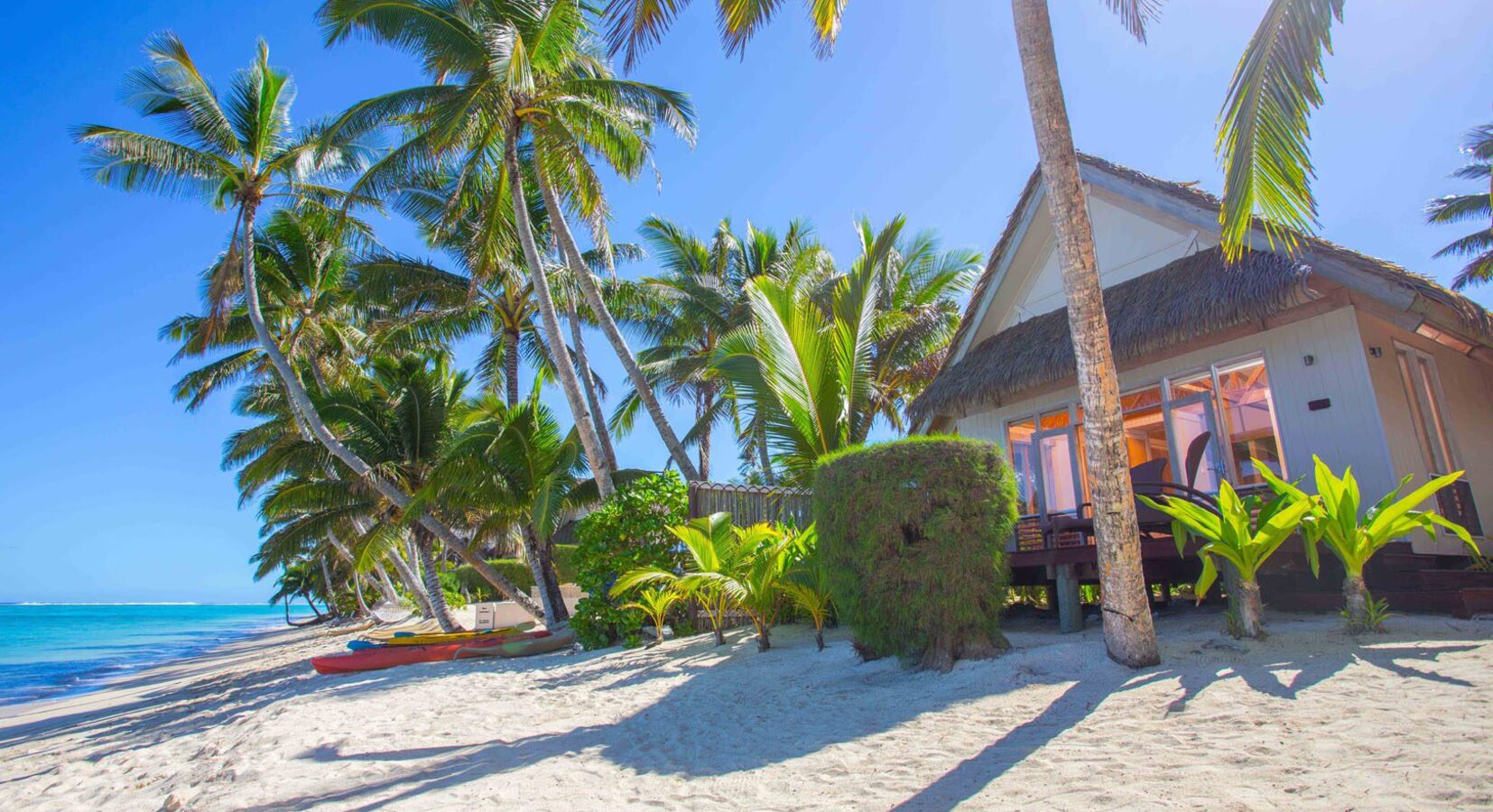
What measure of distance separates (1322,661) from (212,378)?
84.8 feet

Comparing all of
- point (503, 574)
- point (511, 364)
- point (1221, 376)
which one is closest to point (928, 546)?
point (1221, 376)

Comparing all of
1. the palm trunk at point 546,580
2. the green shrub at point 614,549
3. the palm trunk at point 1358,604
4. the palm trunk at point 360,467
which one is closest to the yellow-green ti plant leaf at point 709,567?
the green shrub at point 614,549

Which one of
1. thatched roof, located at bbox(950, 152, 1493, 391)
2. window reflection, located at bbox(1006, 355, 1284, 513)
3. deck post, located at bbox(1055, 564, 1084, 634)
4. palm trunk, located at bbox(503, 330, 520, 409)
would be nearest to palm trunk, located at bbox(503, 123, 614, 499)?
palm trunk, located at bbox(503, 330, 520, 409)

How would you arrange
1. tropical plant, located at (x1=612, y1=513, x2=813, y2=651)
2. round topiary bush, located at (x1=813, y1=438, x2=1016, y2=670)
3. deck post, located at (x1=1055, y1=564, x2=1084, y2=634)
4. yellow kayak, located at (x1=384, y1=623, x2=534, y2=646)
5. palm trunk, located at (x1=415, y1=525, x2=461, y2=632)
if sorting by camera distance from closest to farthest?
round topiary bush, located at (x1=813, y1=438, x2=1016, y2=670)
deck post, located at (x1=1055, y1=564, x2=1084, y2=634)
tropical plant, located at (x1=612, y1=513, x2=813, y2=651)
yellow kayak, located at (x1=384, y1=623, x2=534, y2=646)
palm trunk, located at (x1=415, y1=525, x2=461, y2=632)

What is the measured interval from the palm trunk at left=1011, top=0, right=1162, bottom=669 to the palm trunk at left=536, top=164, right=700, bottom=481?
26.7 feet

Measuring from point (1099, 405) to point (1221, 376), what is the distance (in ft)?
15.6

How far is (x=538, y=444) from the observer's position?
1316 cm

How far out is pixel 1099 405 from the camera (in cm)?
441

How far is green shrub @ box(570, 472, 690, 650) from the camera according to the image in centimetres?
888

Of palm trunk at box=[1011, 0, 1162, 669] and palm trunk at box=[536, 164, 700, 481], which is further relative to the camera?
palm trunk at box=[536, 164, 700, 481]

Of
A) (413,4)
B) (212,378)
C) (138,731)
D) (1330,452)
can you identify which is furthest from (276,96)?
(1330,452)

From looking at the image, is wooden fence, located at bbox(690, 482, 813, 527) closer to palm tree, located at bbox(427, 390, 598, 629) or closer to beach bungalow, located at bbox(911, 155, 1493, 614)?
beach bungalow, located at bbox(911, 155, 1493, 614)

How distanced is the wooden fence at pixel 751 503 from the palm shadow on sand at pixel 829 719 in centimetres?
377

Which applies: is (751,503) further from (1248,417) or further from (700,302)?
(700,302)
